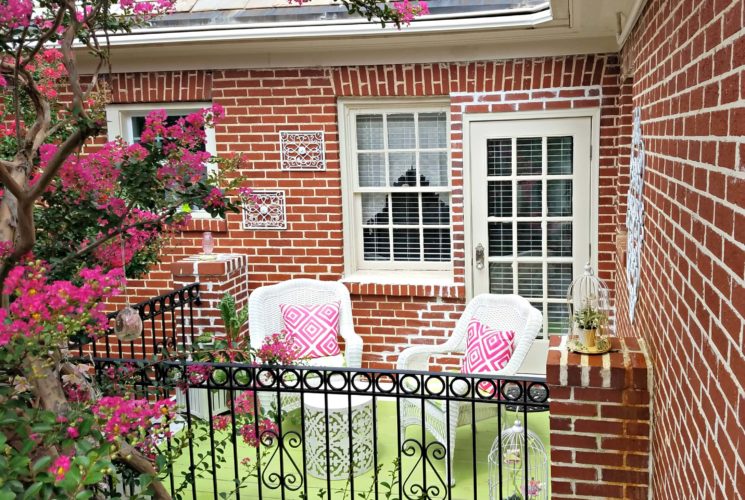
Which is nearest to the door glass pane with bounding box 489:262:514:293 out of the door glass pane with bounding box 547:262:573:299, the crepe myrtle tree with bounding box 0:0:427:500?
the door glass pane with bounding box 547:262:573:299

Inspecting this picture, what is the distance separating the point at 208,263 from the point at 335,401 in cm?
189

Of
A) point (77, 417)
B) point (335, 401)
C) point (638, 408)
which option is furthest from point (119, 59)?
point (638, 408)

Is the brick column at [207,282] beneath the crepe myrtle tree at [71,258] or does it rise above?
beneath

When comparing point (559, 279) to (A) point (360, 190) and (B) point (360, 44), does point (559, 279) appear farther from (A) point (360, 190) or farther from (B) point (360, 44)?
(B) point (360, 44)

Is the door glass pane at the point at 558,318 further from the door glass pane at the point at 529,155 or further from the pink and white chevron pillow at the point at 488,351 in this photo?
the pink and white chevron pillow at the point at 488,351

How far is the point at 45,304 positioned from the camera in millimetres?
2055

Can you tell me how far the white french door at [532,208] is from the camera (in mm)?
5844

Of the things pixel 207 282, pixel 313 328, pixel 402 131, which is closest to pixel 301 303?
pixel 313 328

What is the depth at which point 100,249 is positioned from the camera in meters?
3.21

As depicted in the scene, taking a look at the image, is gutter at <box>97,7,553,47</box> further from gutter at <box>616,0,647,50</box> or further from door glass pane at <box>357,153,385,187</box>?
door glass pane at <box>357,153,385,187</box>

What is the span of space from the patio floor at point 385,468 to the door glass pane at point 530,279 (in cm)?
104

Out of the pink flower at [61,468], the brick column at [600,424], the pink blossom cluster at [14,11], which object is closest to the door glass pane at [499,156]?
the brick column at [600,424]

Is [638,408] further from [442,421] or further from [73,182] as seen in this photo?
[73,182]

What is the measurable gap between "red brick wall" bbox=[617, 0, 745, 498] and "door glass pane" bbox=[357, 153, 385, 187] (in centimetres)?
326
